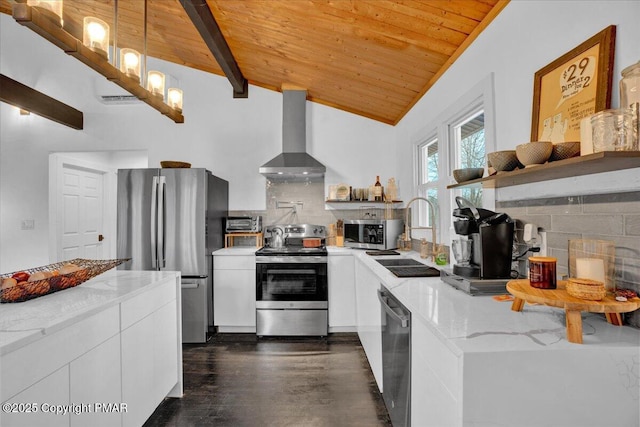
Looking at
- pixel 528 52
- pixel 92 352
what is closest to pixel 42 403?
pixel 92 352

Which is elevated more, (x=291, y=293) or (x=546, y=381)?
(x=546, y=381)

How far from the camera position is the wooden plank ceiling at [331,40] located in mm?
2096

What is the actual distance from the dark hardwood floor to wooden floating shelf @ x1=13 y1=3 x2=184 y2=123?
7.18ft

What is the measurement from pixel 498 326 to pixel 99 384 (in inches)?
64.8

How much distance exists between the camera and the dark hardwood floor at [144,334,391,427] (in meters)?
Result: 2.06

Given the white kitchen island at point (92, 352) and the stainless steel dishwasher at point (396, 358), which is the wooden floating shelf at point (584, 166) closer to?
the stainless steel dishwasher at point (396, 358)

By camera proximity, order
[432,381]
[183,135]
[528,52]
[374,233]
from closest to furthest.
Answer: [432,381] → [528,52] → [374,233] → [183,135]

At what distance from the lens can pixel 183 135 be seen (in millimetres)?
4207

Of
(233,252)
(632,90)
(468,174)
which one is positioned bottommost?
(233,252)

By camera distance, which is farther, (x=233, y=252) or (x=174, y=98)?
(x=233, y=252)

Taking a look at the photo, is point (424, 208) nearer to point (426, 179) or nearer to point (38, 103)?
point (426, 179)

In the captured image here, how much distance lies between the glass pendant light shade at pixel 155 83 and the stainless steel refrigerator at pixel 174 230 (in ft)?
3.17

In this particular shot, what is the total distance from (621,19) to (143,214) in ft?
12.3

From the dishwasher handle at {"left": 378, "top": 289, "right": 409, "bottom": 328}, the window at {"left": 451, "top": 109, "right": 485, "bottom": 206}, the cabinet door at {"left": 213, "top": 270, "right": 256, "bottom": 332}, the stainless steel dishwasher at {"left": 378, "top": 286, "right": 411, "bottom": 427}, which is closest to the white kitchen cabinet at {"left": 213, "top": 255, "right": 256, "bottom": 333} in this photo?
the cabinet door at {"left": 213, "top": 270, "right": 256, "bottom": 332}
